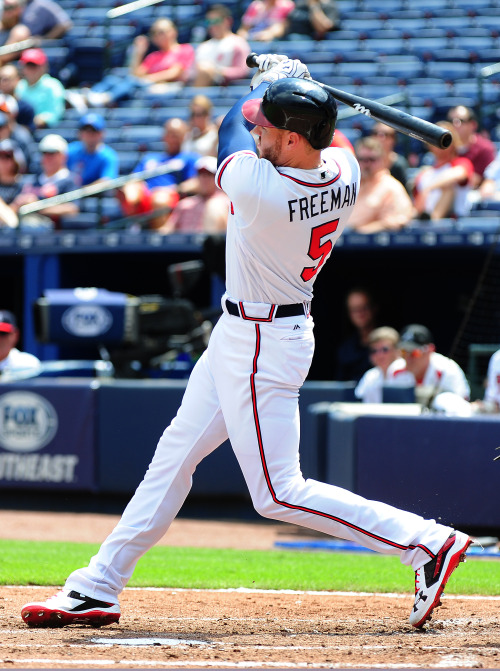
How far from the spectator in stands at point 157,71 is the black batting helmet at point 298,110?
33.2 ft

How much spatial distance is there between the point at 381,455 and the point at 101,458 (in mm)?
2398

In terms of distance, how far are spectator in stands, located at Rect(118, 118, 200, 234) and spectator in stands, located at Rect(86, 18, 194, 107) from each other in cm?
185

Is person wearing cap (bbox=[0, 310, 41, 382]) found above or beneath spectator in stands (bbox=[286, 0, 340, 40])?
beneath

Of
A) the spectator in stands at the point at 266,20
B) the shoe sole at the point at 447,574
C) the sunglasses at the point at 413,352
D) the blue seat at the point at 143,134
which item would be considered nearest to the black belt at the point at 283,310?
the shoe sole at the point at 447,574

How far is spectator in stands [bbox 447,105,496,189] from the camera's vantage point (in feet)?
33.6

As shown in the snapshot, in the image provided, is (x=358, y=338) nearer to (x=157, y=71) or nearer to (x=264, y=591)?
(x=264, y=591)

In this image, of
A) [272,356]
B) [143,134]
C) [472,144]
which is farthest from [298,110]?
[143,134]

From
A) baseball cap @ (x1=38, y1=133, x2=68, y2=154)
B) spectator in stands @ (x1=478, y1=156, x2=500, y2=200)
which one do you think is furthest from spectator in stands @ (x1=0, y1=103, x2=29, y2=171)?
spectator in stands @ (x1=478, y1=156, x2=500, y2=200)

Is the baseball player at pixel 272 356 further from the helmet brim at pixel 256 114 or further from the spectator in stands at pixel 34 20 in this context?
the spectator in stands at pixel 34 20

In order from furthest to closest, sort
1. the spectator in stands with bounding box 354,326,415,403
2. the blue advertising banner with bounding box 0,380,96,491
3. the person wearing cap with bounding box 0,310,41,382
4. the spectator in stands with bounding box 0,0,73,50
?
the spectator in stands with bounding box 0,0,73,50, the person wearing cap with bounding box 0,310,41,382, the blue advertising banner with bounding box 0,380,96,491, the spectator in stands with bounding box 354,326,415,403

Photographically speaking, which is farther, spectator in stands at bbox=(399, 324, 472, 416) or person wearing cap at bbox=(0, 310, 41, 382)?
person wearing cap at bbox=(0, 310, 41, 382)

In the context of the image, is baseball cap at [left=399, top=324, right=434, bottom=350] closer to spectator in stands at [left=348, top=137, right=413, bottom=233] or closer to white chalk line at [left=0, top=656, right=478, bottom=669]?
spectator in stands at [left=348, top=137, right=413, bottom=233]

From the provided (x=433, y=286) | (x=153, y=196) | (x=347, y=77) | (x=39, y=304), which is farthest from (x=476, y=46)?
(x=39, y=304)

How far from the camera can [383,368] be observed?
28.5 feet
